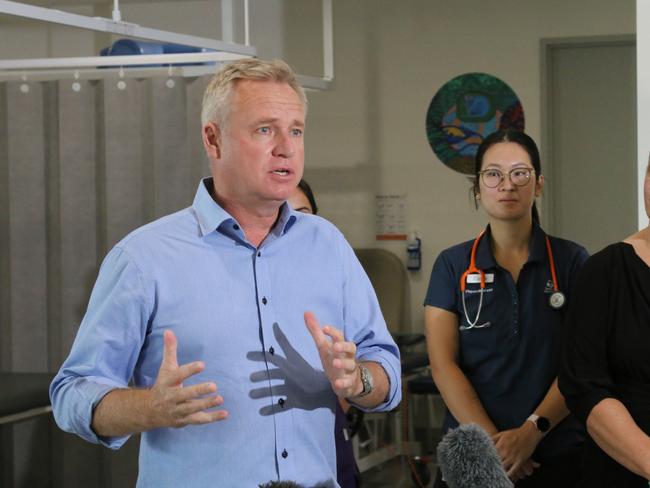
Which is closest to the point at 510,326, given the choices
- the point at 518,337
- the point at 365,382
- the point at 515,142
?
the point at 518,337

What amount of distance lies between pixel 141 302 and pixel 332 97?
4902 mm

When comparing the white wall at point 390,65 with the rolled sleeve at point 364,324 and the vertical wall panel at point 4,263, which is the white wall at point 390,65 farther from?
the rolled sleeve at point 364,324

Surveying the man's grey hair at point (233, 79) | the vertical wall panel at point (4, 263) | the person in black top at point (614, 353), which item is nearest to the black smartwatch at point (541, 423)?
the person in black top at point (614, 353)

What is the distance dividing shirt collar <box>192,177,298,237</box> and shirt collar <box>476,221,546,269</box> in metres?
0.84

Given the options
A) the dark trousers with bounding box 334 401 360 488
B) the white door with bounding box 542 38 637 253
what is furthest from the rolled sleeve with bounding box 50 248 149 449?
the white door with bounding box 542 38 637 253

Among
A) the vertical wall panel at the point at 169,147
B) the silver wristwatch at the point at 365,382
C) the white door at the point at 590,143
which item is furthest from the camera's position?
the white door at the point at 590,143

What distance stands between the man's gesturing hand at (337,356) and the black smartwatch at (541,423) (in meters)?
0.94

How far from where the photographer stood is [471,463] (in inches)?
43.6

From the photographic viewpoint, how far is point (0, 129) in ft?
13.1

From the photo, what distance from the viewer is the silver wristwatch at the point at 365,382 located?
66.3 inches

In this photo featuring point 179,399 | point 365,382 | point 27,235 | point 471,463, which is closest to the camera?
point 471,463

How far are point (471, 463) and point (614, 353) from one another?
3.17ft

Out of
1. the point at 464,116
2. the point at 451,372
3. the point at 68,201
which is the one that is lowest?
the point at 451,372

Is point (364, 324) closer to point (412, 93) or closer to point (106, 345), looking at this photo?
point (106, 345)
